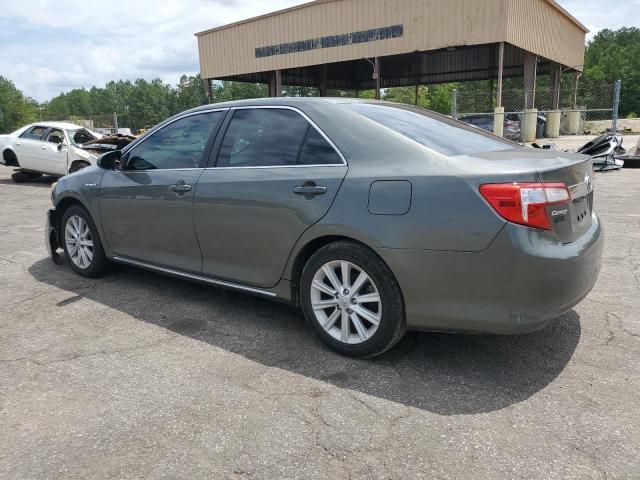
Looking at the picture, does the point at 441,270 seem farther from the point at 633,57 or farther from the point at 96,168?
the point at 633,57

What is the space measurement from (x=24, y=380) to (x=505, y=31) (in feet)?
69.6

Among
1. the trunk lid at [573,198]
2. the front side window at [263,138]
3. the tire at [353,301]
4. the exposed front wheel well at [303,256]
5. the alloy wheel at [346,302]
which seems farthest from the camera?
the front side window at [263,138]

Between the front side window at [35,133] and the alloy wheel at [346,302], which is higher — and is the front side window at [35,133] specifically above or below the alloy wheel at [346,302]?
above

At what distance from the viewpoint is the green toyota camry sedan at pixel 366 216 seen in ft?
8.96

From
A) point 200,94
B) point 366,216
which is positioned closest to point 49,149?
point 366,216

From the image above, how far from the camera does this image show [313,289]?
3.37m

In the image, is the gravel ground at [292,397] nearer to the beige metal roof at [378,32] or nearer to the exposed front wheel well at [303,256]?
the exposed front wheel well at [303,256]

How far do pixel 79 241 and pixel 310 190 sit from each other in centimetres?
293

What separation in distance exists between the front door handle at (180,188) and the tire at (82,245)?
4.23 feet

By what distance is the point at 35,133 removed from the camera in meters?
13.9

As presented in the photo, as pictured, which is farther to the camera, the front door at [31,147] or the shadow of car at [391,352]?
the front door at [31,147]

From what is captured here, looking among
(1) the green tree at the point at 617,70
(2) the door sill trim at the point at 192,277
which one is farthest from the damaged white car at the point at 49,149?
(1) the green tree at the point at 617,70

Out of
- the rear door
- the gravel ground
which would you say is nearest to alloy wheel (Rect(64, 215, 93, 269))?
the gravel ground

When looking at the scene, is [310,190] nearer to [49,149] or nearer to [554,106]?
[49,149]
